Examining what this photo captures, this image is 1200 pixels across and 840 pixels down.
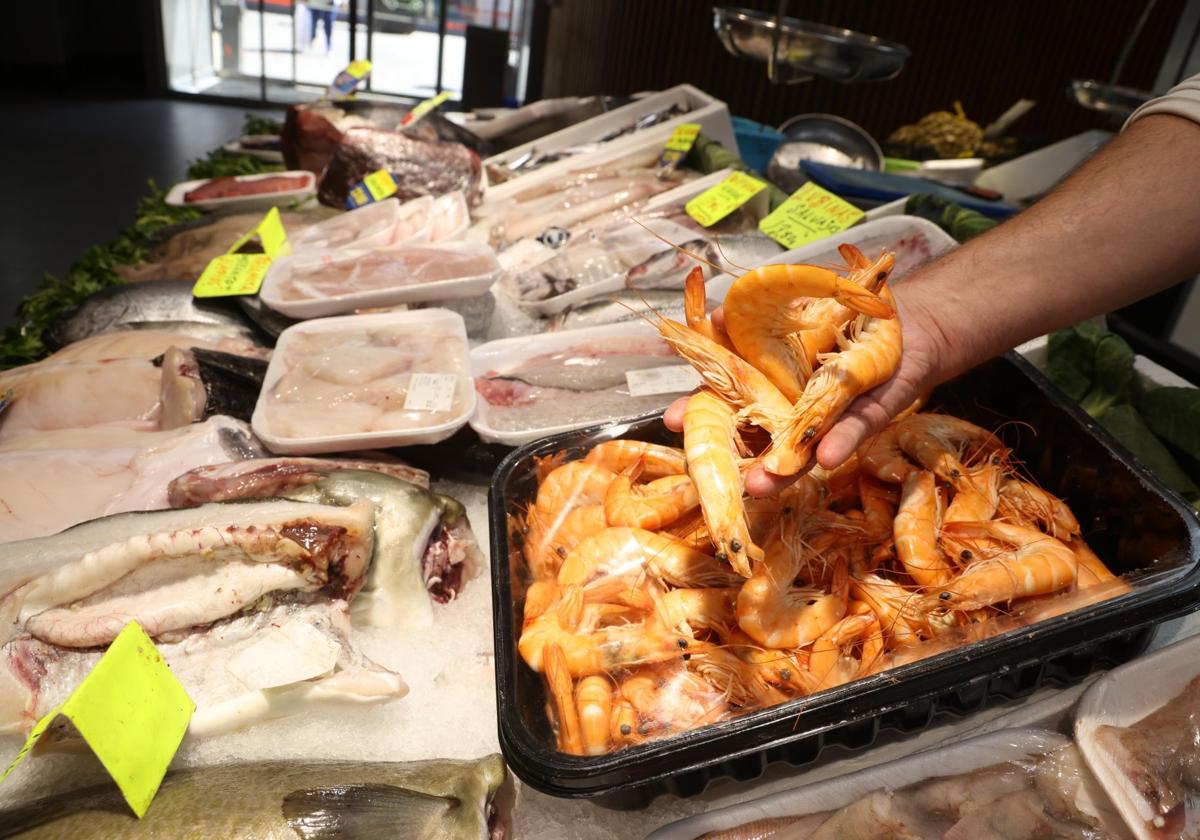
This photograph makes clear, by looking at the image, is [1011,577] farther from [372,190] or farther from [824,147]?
[824,147]

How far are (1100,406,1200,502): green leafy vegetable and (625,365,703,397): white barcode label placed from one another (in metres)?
1.09

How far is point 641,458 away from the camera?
1.72 m

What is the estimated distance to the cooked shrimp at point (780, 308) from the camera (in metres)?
1.18

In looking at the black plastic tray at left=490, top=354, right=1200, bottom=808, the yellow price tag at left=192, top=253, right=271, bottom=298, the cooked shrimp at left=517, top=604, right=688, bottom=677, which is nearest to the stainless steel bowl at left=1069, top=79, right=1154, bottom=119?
the black plastic tray at left=490, top=354, right=1200, bottom=808

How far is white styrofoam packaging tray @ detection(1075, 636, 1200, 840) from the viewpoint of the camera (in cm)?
127

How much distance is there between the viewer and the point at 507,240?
3738mm

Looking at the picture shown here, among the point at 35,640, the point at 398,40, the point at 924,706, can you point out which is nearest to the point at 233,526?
the point at 35,640

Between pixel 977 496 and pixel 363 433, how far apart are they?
151 centimetres

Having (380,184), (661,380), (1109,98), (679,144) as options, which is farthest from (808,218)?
(1109,98)

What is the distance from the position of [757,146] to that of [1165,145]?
12.4 feet

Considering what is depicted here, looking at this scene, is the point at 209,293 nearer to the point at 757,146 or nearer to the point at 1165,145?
the point at 1165,145

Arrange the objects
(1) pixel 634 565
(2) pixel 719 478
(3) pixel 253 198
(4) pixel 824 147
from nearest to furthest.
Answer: (2) pixel 719 478, (1) pixel 634 565, (3) pixel 253 198, (4) pixel 824 147

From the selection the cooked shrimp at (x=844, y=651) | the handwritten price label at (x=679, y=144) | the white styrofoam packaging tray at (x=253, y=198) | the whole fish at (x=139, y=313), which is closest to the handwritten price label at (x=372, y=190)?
the white styrofoam packaging tray at (x=253, y=198)

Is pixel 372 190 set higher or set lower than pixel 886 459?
lower
